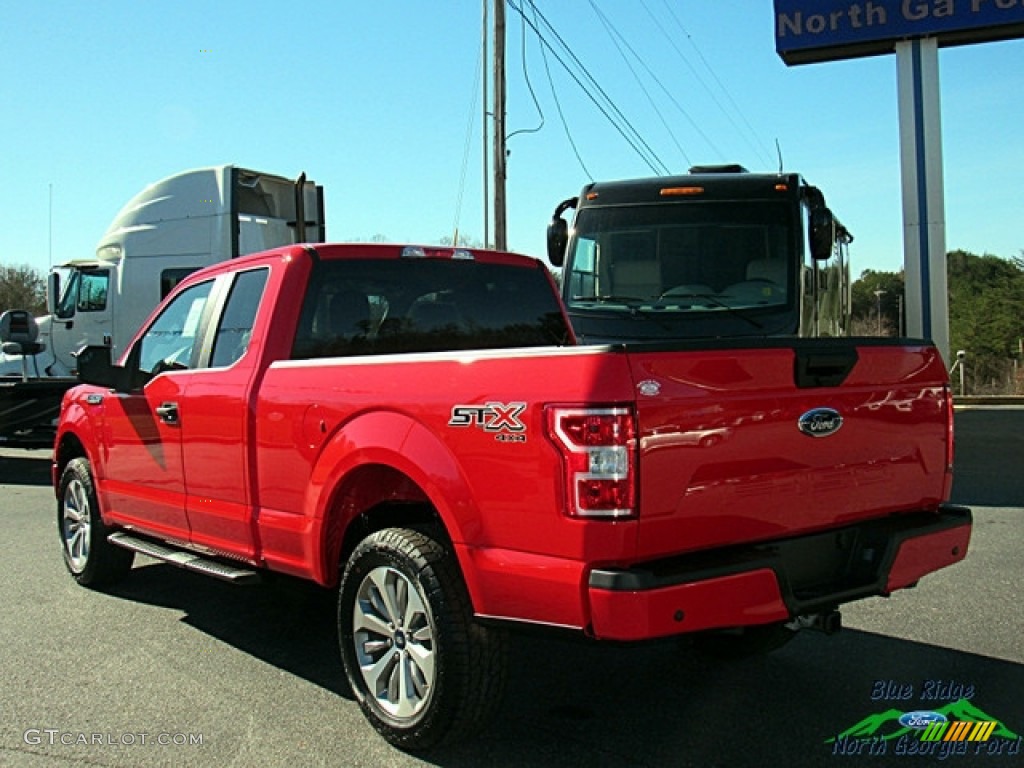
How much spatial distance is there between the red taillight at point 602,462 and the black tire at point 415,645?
736 mm

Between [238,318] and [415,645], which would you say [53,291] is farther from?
[415,645]

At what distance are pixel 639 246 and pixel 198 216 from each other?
652 centimetres

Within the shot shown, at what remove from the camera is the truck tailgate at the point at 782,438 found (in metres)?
3.22

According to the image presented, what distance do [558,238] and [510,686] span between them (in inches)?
246

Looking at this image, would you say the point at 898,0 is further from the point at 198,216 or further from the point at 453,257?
the point at 453,257

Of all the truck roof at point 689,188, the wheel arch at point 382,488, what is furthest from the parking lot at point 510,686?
the truck roof at point 689,188

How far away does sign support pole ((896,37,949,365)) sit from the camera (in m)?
14.6

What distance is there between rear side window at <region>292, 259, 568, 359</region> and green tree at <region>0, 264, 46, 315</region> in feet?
138

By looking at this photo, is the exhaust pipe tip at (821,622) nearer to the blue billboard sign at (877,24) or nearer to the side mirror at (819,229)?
the side mirror at (819,229)

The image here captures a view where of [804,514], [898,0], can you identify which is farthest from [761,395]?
[898,0]

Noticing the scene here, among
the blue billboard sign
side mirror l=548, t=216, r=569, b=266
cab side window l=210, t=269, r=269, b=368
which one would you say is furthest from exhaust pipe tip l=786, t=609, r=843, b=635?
the blue billboard sign

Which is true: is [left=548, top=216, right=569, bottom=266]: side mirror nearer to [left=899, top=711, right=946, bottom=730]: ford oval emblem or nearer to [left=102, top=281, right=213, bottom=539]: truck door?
[left=102, top=281, right=213, bottom=539]: truck door

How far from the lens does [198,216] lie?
1316cm

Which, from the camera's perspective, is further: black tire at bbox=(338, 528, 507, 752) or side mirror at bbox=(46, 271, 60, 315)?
side mirror at bbox=(46, 271, 60, 315)
